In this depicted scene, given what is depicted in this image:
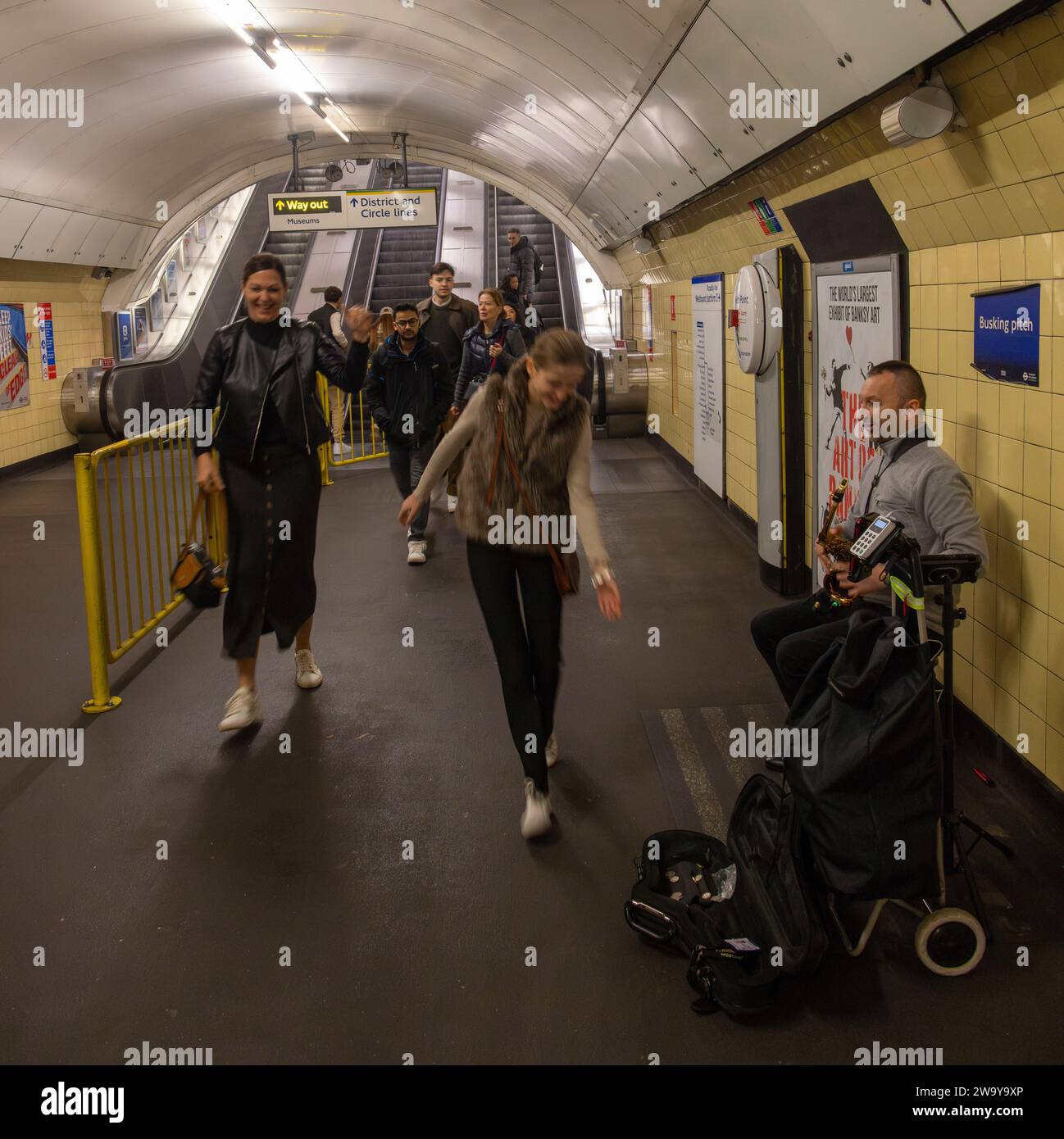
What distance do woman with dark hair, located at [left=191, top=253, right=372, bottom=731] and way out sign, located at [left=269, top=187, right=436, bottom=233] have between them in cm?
1007

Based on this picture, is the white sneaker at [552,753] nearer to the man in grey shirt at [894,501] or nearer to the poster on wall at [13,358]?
the man in grey shirt at [894,501]

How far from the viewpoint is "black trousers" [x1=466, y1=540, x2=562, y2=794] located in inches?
145

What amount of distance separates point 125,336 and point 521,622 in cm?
1329

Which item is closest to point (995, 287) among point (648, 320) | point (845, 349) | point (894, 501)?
point (894, 501)

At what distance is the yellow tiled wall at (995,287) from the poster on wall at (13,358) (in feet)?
31.1

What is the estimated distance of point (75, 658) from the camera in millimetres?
5684

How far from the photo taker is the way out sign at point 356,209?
46.2 feet

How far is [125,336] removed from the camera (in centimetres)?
1529

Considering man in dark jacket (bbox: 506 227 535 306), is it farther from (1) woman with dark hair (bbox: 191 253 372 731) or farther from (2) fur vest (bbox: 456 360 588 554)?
(2) fur vest (bbox: 456 360 588 554)

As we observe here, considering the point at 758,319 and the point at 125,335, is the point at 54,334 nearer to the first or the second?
the point at 125,335

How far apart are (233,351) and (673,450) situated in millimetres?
7969

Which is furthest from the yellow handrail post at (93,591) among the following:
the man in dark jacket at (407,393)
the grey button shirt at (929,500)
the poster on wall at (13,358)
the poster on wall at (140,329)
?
the poster on wall at (140,329)

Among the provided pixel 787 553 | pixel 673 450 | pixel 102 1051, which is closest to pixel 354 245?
pixel 673 450

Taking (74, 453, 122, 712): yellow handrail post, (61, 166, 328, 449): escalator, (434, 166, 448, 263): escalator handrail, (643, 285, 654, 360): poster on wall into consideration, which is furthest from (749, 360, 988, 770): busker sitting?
(434, 166, 448, 263): escalator handrail
